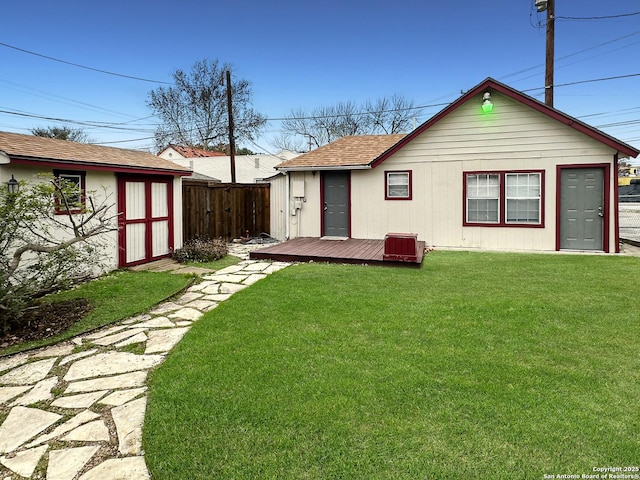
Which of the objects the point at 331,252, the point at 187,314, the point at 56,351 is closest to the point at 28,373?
the point at 56,351

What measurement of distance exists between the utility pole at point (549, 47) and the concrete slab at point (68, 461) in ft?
39.3

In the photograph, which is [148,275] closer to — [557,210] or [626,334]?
[626,334]

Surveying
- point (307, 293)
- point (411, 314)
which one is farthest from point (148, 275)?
point (411, 314)

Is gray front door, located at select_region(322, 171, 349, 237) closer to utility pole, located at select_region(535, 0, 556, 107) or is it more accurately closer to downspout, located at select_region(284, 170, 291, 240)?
downspout, located at select_region(284, 170, 291, 240)

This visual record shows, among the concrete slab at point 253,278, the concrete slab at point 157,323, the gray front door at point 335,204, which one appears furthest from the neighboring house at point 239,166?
the concrete slab at point 157,323

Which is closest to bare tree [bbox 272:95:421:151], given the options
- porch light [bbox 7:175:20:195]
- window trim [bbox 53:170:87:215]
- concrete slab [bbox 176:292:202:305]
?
window trim [bbox 53:170:87:215]

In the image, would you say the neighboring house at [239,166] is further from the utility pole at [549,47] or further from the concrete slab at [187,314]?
the concrete slab at [187,314]

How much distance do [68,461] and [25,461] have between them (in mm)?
259

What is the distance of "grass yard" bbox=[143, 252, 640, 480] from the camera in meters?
2.13

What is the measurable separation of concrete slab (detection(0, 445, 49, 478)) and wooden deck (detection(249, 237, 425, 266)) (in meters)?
6.23

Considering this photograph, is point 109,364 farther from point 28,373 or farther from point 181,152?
point 181,152

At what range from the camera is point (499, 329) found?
4.04 meters

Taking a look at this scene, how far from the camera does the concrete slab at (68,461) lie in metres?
2.11

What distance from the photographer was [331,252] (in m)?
8.84
